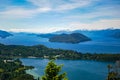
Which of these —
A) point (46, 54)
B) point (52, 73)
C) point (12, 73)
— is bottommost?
point (12, 73)

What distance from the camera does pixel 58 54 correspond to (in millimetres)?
131125

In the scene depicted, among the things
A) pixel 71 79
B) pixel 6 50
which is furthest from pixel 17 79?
pixel 6 50

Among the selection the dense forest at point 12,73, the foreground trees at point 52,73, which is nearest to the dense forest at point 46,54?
the dense forest at point 12,73

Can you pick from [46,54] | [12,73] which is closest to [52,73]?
[12,73]

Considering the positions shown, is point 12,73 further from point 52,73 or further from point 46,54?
point 52,73

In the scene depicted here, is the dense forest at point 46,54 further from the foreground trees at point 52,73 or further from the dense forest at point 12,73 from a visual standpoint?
the foreground trees at point 52,73

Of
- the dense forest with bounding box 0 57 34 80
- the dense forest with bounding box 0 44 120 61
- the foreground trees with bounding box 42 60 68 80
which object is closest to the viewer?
the foreground trees with bounding box 42 60 68 80

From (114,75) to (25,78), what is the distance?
87.6 feet

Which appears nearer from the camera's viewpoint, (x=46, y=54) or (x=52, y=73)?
(x=52, y=73)

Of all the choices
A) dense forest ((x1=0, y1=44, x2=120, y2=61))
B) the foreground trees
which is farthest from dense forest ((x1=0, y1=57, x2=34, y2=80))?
the foreground trees

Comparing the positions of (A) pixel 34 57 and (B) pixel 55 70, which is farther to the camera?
(A) pixel 34 57

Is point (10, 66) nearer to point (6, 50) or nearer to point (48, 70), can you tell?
point (6, 50)

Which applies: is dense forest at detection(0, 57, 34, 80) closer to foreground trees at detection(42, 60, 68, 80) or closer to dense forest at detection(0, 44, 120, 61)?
dense forest at detection(0, 44, 120, 61)

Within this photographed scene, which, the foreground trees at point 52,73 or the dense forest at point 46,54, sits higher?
the foreground trees at point 52,73
